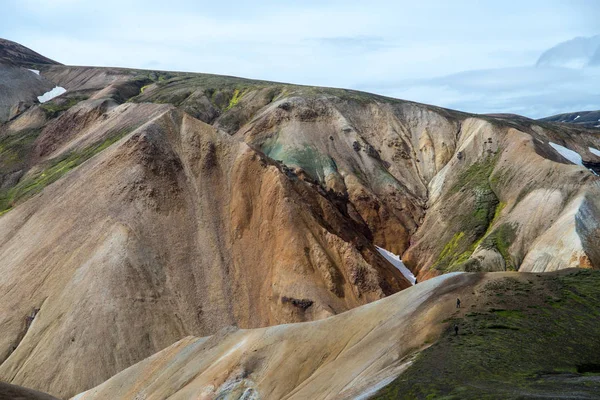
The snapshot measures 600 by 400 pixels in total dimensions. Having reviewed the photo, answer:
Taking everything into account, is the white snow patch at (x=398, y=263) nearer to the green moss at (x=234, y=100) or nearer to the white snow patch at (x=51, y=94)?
the green moss at (x=234, y=100)

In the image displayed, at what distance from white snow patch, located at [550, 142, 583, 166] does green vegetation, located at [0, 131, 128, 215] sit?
65.2 meters

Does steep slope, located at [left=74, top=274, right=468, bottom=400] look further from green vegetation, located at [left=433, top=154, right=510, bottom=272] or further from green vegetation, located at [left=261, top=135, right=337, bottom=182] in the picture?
green vegetation, located at [left=261, top=135, right=337, bottom=182]

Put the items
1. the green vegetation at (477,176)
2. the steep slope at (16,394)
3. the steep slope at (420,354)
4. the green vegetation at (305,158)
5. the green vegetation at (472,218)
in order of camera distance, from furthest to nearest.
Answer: the green vegetation at (305,158) → the green vegetation at (477,176) → the green vegetation at (472,218) → the steep slope at (420,354) → the steep slope at (16,394)

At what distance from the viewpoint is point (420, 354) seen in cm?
2725

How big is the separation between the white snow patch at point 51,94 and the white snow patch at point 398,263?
9651 cm

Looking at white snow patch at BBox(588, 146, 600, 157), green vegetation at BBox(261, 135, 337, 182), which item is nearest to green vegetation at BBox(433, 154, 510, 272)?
green vegetation at BBox(261, 135, 337, 182)

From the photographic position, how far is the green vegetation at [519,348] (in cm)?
2156

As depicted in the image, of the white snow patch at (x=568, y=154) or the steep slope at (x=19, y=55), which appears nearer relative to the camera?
the white snow patch at (x=568, y=154)

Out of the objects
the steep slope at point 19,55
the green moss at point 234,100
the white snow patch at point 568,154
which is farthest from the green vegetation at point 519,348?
the steep slope at point 19,55

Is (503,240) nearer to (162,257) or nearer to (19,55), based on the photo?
(162,257)

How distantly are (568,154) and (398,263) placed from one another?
36470 millimetres

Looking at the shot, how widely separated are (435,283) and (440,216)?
4490 centimetres

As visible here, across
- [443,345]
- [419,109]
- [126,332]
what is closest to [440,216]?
[419,109]

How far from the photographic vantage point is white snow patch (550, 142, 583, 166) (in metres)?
91.4
